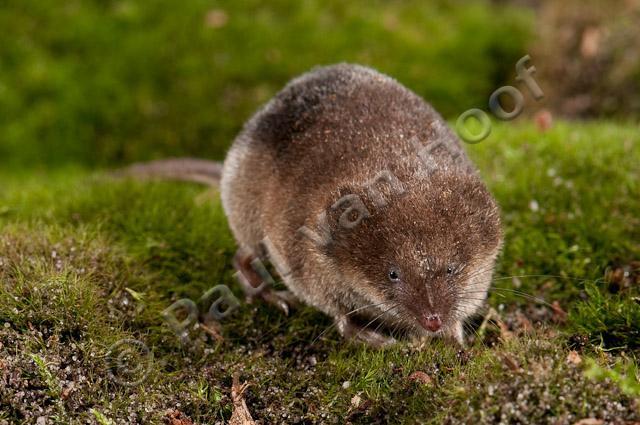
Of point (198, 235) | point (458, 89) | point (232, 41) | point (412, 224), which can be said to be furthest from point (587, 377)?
point (232, 41)

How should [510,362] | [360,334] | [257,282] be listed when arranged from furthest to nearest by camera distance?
[257,282] < [360,334] < [510,362]

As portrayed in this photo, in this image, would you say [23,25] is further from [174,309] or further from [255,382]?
[255,382]

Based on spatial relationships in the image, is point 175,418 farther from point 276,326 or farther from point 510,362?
point 510,362

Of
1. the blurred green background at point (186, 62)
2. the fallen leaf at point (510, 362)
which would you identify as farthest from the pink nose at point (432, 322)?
the blurred green background at point (186, 62)

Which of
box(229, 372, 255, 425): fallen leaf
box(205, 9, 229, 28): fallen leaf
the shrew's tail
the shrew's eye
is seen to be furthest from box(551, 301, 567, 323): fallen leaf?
box(205, 9, 229, 28): fallen leaf

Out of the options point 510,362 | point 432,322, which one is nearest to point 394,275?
point 432,322

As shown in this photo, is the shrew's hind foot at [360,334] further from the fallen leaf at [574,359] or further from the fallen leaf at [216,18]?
the fallen leaf at [216,18]

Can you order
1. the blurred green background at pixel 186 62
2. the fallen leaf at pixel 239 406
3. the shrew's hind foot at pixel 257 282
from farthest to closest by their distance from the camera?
the blurred green background at pixel 186 62 < the shrew's hind foot at pixel 257 282 < the fallen leaf at pixel 239 406
